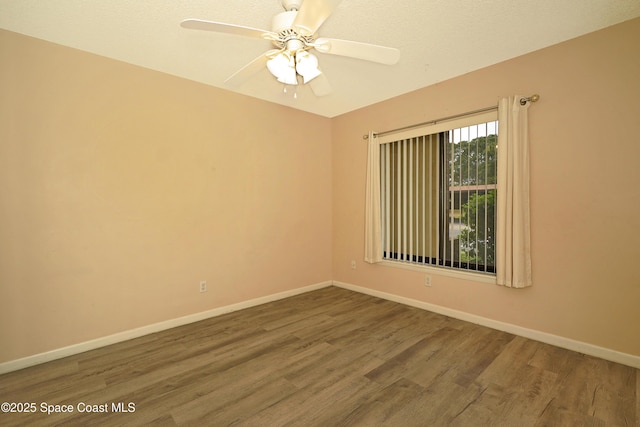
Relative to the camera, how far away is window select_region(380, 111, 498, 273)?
120 inches

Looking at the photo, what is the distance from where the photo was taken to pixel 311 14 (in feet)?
5.09

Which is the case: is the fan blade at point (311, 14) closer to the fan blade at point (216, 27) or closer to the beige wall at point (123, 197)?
the fan blade at point (216, 27)

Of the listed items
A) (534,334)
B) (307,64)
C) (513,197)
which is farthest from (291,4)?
(534,334)

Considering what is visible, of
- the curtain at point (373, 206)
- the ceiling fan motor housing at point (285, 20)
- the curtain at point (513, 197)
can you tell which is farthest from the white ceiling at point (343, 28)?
the curtain at point (373, 206)

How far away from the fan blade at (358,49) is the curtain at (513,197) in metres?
1.53

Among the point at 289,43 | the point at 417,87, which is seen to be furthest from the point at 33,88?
the point at 417,87

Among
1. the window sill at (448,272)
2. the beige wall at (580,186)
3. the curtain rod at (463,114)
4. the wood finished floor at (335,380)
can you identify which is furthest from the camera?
the window sill at (448,272)

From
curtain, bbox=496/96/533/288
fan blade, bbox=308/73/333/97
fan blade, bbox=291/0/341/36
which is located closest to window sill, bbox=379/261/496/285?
curtain, bbox=496/96/533/288

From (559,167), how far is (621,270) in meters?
0.94

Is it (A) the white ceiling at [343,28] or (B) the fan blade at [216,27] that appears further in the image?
(A) the white ceiling at [343,28]

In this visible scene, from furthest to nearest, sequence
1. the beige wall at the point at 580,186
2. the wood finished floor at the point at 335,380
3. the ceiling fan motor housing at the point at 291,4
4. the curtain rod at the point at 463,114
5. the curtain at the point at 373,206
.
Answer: the curtain at the point at 373,206
the curtain rod at the point at 463,114
the beige wall at the point at 580,186
the ceiling fan motor housing at the point at 291,4
the wood finished floor at the point at 335,380

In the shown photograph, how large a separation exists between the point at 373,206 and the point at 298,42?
250cm

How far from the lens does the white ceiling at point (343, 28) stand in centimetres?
204

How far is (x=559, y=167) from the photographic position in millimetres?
2576
